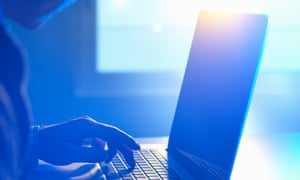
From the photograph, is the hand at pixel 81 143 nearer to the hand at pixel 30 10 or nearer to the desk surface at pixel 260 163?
the desk surface at pixel 260 163

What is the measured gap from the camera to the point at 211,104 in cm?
87

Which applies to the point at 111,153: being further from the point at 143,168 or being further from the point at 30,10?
the point at 30,10

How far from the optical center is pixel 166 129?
66.1 inches

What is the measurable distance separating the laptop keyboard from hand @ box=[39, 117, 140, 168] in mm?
18

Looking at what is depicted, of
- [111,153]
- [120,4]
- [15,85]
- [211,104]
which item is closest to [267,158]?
[211,104]

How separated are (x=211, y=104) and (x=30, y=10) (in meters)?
0.46

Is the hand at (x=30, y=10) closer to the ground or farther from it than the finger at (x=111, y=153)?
farther from it

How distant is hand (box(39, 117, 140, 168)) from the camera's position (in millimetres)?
870

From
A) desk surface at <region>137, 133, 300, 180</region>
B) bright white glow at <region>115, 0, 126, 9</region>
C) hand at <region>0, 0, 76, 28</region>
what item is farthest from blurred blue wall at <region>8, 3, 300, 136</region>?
hand at <region>0, 0, 76, 28</region>

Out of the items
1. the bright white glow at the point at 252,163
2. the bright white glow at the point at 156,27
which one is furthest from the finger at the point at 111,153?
the bright white glow at the point at 156,27

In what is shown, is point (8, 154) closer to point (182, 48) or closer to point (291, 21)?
point (182, 48)

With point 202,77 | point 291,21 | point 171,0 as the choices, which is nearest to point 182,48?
point 171,0

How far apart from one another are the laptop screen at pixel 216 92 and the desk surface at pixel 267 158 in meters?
0.10

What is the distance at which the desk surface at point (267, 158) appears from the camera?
92 cm
